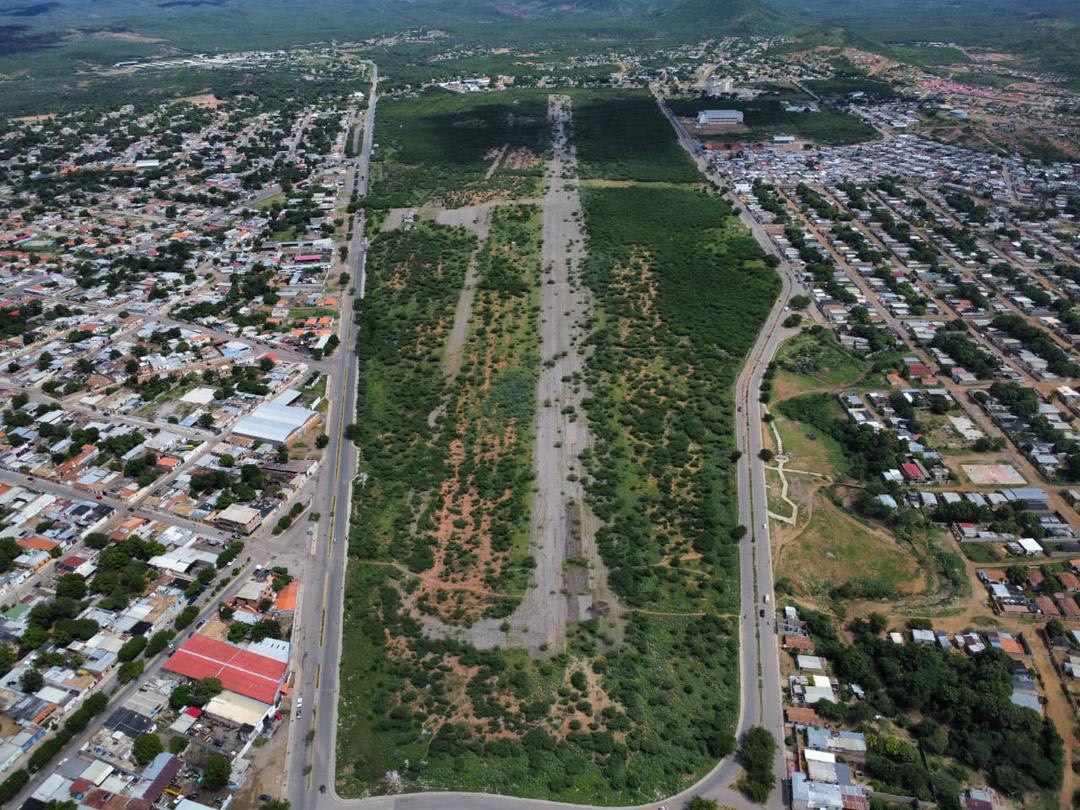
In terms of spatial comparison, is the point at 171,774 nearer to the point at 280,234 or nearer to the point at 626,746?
the point at 626,746

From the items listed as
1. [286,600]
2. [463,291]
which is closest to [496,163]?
[463,291]

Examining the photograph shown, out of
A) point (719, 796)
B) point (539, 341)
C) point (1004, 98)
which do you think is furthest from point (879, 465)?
point (1004, 98)

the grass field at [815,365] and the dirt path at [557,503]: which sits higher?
the grass field at [815,365]

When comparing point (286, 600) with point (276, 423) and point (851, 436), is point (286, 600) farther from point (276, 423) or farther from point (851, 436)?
point (851, 436)

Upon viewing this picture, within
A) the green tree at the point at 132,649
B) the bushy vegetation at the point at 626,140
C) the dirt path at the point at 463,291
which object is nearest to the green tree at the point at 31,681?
the green tree at the point at 132,649

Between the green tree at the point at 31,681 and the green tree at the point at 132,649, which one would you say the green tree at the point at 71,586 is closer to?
the green tree at the point at 31,681

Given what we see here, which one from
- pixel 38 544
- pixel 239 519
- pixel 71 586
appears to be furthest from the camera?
pixel 239 519
